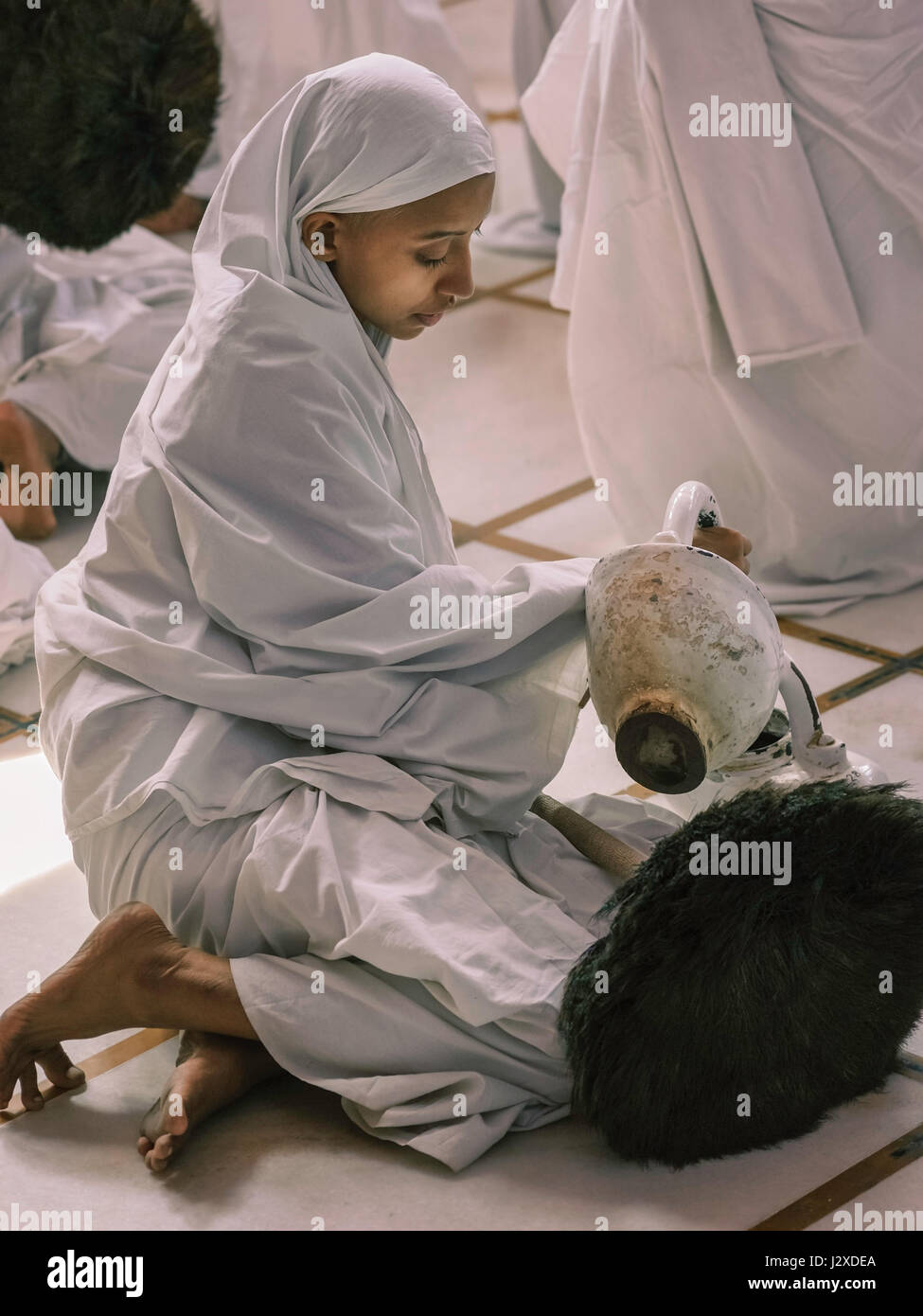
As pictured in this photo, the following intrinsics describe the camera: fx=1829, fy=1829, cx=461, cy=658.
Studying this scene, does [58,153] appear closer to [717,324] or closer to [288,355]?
[717,324]

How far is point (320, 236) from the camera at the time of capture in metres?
1.81

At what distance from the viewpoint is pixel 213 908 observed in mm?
1725

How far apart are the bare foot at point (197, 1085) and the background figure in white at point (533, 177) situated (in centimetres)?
291

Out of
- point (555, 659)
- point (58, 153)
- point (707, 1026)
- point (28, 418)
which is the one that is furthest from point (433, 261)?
point (28, 418)

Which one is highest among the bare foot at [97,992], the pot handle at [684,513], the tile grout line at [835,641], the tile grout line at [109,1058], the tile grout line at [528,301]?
the tile grout line at [528,301]

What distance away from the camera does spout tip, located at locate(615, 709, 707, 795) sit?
62.6 inches

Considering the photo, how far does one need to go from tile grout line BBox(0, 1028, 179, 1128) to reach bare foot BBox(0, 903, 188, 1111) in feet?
0.10

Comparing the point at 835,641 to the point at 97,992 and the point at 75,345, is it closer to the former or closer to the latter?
the point at 97,992

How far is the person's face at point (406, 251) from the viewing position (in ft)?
5.88

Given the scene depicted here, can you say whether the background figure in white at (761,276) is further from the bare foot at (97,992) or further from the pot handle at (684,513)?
the bare foot at (97,992)

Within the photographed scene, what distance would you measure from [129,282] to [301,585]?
182 centimetres

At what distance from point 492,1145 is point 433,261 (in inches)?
33.6

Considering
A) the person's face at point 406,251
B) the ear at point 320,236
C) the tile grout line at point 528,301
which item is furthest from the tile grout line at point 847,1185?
the tile grout line at point 528,301

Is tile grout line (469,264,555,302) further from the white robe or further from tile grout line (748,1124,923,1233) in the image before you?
tile grout line (748,1124,923,1233)
